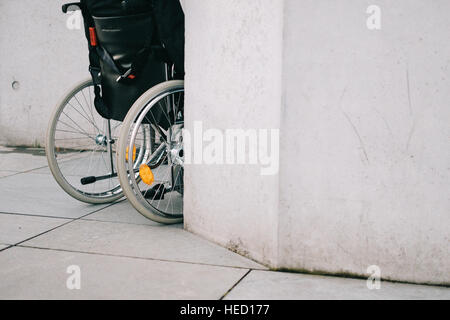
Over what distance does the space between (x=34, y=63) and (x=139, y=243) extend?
3.98 m

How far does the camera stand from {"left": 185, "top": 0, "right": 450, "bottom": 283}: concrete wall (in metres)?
2.59

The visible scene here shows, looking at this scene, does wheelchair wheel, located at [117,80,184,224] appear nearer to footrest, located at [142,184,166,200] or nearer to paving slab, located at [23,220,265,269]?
footrest, located at [142,184,166,200]

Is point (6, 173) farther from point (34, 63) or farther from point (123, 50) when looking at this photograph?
point (123, 50)

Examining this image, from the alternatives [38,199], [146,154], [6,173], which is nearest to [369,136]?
[146,154]

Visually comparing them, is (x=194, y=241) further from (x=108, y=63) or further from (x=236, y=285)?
(x=108, y=63)

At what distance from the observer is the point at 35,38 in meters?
6.48

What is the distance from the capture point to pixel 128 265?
2.87m

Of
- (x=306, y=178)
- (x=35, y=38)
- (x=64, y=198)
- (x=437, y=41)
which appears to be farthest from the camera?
(x=35, y=38)

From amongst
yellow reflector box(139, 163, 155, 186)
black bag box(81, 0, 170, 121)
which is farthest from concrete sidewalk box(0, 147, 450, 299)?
black bag box(81, 0, 170, 121)

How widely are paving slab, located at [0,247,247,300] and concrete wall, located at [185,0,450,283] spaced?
40cm

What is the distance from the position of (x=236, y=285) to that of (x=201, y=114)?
103 cm

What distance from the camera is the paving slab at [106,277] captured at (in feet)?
8.25

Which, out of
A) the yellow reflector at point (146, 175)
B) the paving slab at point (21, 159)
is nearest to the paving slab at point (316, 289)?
the yellow reflector at point (146, 175)
